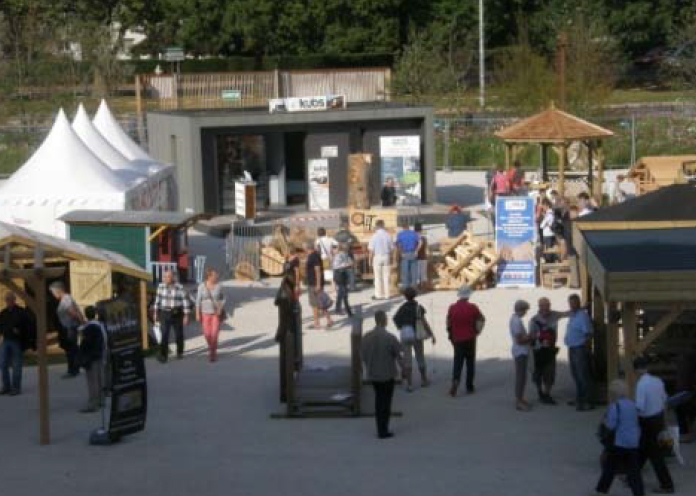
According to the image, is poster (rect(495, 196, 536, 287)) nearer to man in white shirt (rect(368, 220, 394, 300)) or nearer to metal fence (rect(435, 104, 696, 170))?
man in white shirt (rect(368, 220, 394, 300))

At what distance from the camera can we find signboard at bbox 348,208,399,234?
29297 millimetres

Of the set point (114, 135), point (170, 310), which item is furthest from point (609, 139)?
point (170, 310)

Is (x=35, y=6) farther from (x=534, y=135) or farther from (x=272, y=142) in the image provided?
(x=534, y=135)

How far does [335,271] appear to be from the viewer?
24078mm

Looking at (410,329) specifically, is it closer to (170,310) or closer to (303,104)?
(170,310)

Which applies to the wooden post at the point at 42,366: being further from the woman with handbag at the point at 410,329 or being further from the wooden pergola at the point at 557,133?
the wooden pergola at the point at 557,133

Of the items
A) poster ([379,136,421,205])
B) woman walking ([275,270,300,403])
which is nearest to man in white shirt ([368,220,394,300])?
woman walking ([275,270,300,403])

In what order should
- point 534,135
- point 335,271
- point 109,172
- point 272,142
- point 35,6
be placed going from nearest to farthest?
point 335,271 → point 109,172 → point 534,135 → point 272,142 → point 35,6

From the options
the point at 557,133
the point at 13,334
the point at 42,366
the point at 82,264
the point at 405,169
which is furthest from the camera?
the point at 405,169

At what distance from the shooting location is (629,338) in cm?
1493

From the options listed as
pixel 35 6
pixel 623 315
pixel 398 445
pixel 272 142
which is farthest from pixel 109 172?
pixel 35 6

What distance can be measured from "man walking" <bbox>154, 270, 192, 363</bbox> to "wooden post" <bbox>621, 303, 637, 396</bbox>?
7.77 metres

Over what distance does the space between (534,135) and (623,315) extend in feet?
64.0

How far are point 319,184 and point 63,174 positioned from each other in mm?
10490
